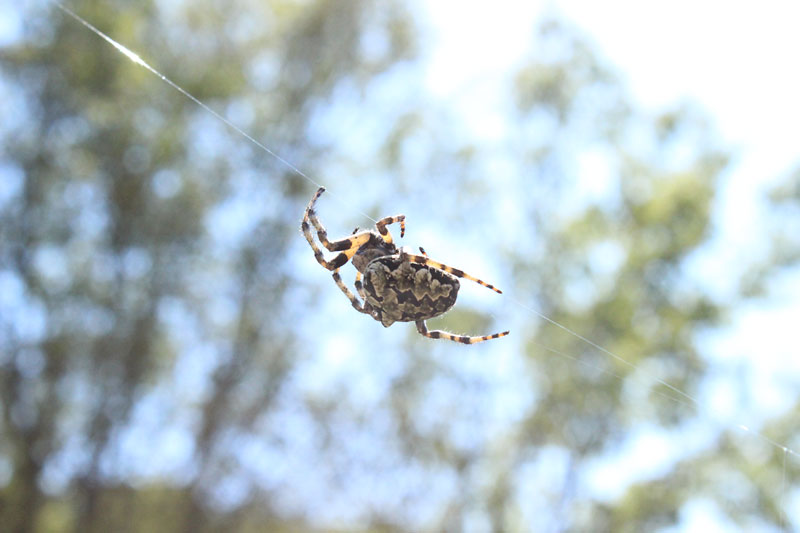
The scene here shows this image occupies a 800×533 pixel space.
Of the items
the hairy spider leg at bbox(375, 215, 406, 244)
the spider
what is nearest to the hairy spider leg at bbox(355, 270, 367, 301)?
the spider

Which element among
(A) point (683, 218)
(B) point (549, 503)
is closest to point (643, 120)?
(A) point (683, 218)

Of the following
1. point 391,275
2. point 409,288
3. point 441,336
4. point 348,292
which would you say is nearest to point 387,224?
point 391,275

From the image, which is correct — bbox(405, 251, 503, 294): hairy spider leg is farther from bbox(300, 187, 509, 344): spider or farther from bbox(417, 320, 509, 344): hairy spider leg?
bbox(417, 320, 509, 344): hairy spider leg

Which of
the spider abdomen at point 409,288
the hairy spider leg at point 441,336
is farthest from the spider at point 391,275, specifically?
the hairy spider leg at point 441,336

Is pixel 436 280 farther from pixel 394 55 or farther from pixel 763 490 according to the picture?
pixel 394 55

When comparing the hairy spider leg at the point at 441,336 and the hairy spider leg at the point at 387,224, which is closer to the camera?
the hairy spider leg at the point at 387,224

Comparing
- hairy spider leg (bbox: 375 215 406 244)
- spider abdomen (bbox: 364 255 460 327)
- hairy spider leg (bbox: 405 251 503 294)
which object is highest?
hairy spider leg (bbox: 375 215 406 244)

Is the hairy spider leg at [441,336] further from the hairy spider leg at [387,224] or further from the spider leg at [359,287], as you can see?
the hairy spider leg at [387,224]

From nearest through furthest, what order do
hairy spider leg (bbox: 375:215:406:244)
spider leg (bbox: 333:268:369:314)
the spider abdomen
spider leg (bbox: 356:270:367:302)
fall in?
the spider abdomen < hairy spider leg (bbox: 375:215:406:244) < spider leg (bbox: 356:270:367:302) < spider leg (bbox: 333:268:369:314)
